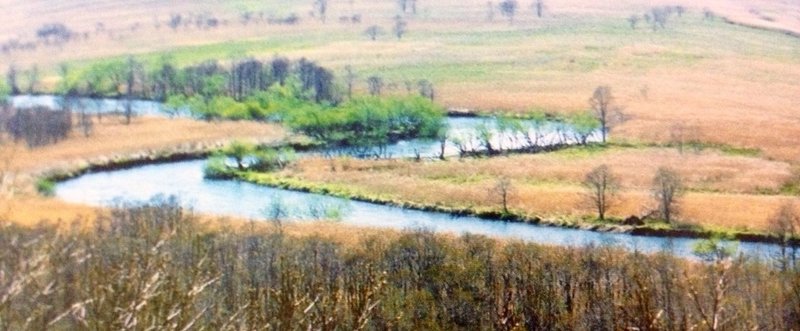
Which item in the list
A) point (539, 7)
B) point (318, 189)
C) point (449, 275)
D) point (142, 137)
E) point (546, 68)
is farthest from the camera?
point (539, 7)

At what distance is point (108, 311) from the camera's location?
316 centimetres

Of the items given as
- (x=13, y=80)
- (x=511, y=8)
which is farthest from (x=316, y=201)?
(x=511, y=8)

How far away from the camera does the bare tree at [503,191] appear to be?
15523 millimetres

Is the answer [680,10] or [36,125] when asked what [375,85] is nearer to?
[36,125]

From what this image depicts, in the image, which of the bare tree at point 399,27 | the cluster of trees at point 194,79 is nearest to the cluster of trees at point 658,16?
the bare tree at point 399,27

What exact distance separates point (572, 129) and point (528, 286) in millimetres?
10700

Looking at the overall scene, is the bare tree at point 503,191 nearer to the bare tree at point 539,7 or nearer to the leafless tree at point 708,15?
the leafless tree at point 708,15

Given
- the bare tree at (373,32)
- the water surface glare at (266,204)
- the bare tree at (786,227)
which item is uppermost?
the bare tree at (373,32)

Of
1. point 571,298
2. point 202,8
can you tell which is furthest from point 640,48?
point 571,298

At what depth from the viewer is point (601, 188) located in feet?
49.8

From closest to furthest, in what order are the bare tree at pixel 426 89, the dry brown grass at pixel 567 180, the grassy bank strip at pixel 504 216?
the grassy bank strip at pixel 504 216, the dry brown grass at pixel 567 180, the bare tree at pixel 426 89

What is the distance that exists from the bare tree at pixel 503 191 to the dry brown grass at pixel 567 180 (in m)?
0.08

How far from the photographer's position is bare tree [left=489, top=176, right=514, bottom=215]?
15.5 m

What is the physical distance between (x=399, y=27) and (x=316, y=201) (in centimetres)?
1711
